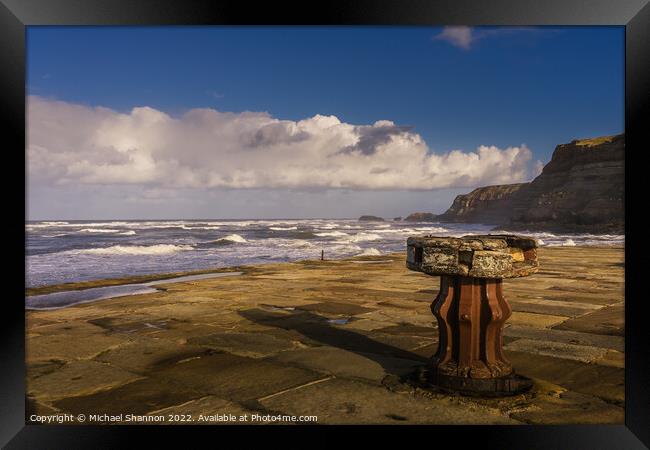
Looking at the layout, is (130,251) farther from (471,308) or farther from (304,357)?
(471,308)

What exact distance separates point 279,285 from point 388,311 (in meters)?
3.31

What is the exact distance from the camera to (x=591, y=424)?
10.2 feet

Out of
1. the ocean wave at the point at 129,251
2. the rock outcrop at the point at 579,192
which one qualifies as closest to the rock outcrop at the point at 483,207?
the rock outcrop at the point at 579,192

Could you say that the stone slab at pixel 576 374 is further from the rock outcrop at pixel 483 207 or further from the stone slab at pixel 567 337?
the rock outcrop at pixel 483 207

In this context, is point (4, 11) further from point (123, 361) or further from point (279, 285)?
point (279, 285)

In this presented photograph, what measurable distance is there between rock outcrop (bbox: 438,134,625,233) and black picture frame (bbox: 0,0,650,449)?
49.7m

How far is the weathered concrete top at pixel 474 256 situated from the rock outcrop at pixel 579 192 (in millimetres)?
49358

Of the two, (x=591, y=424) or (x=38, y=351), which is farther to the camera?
(x=38, y=351)

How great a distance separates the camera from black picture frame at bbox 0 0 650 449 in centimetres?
292

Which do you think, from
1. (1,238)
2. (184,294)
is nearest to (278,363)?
(1,238)

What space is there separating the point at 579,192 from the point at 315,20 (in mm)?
80453

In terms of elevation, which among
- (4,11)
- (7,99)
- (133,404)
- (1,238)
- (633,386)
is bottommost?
(133,404)

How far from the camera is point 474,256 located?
3402mm

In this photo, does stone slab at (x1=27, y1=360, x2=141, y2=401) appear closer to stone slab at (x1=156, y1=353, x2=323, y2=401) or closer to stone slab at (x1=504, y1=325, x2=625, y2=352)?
stone slab at (x1=156, y1=353, x2=323, y2=401)
